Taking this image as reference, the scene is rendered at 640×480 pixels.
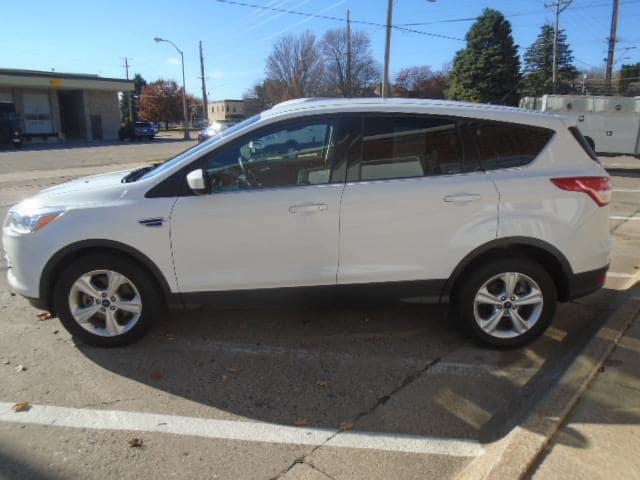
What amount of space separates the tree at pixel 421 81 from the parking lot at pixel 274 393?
75.3m

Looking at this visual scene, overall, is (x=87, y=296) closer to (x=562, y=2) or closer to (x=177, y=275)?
(x=177, y=275)

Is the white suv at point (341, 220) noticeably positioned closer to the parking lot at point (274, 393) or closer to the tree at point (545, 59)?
the parking lot at point (274, 393)

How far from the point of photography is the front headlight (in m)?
3.67

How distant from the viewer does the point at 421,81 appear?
8256 centimetres

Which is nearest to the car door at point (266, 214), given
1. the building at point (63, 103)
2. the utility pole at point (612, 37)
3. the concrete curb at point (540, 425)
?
the concrete curb at point (540, 425)

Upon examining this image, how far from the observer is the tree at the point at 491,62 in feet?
146

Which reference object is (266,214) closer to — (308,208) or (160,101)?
(308,208)

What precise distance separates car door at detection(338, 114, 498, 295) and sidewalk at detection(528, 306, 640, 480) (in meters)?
1.23

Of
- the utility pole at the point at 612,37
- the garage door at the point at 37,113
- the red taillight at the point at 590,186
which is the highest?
the utility pole at the point at 612,37

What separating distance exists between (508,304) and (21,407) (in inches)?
134

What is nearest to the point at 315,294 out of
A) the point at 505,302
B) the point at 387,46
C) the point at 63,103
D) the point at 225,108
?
the point at 505,302

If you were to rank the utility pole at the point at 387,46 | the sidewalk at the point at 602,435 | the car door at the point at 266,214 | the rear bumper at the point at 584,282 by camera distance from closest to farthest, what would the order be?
the sidewalk at the point at 602,435 → the car door at the point at 266,214 → the rear bumper at the point at 584,282 → the utility pole at the point at 387,46

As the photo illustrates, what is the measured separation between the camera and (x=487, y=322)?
3.86m

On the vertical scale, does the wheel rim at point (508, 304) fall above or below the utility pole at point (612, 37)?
below
